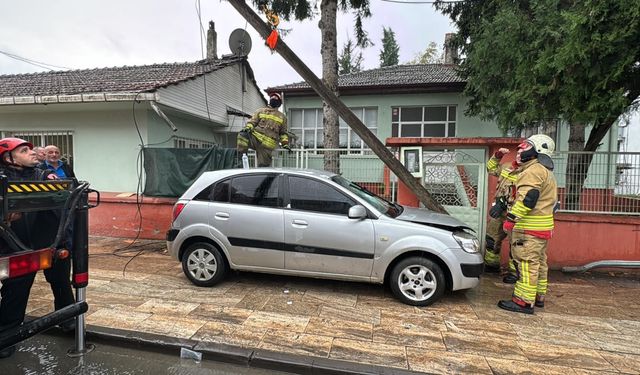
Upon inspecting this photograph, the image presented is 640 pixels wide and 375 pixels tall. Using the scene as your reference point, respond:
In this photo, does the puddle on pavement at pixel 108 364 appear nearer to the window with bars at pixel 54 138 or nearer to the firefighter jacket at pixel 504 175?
the firefighter jacket at pixel 504 175

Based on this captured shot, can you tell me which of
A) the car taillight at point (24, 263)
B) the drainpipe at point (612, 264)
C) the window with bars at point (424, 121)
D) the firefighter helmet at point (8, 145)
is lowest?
the drainpipe at point (612, 264)

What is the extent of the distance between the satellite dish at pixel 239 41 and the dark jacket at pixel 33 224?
10164 millimetres

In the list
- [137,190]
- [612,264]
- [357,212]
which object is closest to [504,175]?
[612,264]

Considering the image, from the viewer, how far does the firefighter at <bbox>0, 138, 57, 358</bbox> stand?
3.09 metres

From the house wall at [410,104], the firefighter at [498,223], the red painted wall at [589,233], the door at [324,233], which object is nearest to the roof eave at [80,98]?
the door at [324,233]

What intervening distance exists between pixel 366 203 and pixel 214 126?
8319 mm

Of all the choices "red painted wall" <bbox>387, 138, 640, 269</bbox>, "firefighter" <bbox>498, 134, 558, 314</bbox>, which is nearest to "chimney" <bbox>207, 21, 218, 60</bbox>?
"red painted wall" <bbox>387, 138, 640, 269</bbox>

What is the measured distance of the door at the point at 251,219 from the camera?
4.60 metres

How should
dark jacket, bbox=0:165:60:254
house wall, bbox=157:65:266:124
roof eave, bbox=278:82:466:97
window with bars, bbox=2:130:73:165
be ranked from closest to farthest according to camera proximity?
1. dark jacket, bbox=0:165:60:254
2. house wall, bbox=157:65:266:124
3. window with bars, bbox=2:130:73:165
4. roof eave, bbox=278:82:466:97

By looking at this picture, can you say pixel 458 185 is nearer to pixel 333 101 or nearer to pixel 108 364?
pixel 333 101

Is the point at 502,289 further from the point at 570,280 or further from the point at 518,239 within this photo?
the point at 570,280

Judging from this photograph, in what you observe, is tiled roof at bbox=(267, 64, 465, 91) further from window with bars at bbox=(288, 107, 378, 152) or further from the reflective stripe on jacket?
the reflective stripe on jacket

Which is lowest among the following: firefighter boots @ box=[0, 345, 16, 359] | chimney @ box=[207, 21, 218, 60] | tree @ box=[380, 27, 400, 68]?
firefighter boots @ box=[0, 345, 16, 359]

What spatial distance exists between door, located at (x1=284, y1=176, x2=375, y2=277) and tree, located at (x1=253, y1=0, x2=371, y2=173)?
3.29 meters
